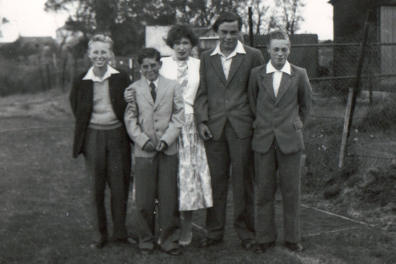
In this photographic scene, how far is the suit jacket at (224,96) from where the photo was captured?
459 cm

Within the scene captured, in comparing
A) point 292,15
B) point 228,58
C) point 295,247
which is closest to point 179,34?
point 228,58

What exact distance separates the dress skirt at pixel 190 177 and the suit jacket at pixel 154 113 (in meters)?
0.12

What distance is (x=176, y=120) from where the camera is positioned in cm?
460

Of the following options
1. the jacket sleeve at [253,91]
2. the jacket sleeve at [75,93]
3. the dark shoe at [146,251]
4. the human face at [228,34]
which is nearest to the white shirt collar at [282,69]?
the jacket sleeve at [253,91]

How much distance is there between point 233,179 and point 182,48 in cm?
117

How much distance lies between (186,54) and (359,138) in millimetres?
3970

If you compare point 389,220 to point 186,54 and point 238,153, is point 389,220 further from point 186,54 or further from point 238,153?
point 186,54

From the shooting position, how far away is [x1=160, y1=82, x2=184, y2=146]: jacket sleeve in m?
4.54

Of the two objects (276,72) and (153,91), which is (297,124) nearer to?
(276,72)

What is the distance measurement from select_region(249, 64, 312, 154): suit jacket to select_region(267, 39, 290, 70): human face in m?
0.11

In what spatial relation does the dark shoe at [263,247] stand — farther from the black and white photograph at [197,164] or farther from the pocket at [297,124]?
the pocket at [297,124]

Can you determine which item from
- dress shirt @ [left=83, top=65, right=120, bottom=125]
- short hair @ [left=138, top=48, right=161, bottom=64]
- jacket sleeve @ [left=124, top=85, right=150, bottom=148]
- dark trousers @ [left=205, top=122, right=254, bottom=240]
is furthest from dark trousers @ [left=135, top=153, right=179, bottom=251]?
short hair @ [left=138, top=48, right=161, bottom=64]

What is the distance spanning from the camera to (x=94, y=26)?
33188 mm

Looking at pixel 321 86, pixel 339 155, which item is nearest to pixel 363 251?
pixel 339 155
